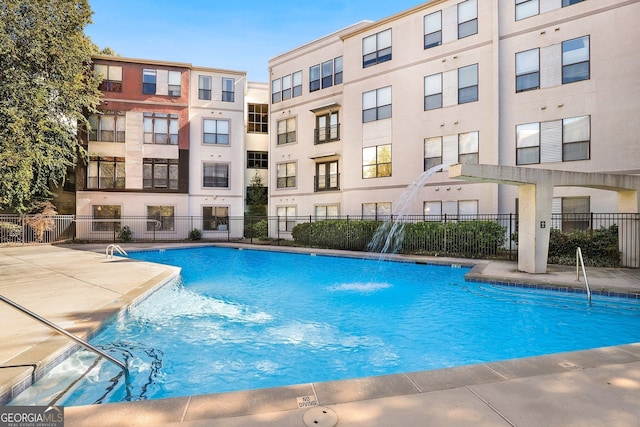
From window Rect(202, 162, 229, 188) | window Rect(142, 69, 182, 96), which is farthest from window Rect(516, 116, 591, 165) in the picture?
window Rect(142, 69, 182, 96)

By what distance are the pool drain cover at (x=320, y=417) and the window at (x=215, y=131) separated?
25.4 metres

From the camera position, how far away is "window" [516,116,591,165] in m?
14.4

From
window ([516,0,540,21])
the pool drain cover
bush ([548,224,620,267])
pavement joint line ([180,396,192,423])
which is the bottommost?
pavement joint line ([180,396,192,423])

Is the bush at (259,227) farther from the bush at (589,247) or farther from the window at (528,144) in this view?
→ the bush at (589,247)

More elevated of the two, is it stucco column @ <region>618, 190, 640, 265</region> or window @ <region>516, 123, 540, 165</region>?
window @ <region>516, 123, 540, 165</region>

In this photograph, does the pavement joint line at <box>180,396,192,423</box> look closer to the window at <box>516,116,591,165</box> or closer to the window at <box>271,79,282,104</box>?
the window at <box>516,116,591,165</box>

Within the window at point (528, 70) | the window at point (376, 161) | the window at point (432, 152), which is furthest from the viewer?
the window at point (376, 161)

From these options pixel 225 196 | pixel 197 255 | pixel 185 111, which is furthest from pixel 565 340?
pixel 185 111

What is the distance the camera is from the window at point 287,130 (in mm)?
24766

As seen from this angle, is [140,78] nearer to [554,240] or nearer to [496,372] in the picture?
[554,240]

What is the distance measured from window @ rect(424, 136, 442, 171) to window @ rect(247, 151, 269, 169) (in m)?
15.2

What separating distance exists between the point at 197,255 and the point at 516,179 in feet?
47.0

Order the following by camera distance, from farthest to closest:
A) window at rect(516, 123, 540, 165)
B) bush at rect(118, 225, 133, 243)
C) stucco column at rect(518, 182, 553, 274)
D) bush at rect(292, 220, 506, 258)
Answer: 1. bush at rect(118, 225, 133, 243)
2. window at rect(516, 123, 540, 165)
3. bush at rect(292, 220, 506, 258)
4. stucco column at rect(518, 182, 553, 274)

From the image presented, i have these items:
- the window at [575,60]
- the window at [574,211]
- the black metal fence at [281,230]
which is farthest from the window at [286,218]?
the window at [575,60]
